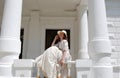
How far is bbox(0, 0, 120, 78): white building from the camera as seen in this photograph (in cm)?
698

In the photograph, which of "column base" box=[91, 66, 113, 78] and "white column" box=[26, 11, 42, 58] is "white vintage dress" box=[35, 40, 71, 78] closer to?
"column base" box=[91, 66, 113, 78]

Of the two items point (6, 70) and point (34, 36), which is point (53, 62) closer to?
point (6, 70)

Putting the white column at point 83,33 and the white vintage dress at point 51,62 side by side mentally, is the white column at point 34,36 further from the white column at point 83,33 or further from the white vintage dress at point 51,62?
the white vintage dress at point 51,62

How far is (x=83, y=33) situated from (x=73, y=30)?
5.50ft

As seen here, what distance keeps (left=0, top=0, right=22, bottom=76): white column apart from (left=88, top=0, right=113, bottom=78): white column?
2.91 metres

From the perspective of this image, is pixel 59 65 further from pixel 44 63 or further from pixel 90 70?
pixel 90 70

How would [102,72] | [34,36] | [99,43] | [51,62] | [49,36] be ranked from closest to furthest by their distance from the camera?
1. [102,72]
2. [51,62]
3. [99,43]
4. [34,36]
5. [49,36]

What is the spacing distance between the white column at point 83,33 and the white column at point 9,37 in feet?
16.5

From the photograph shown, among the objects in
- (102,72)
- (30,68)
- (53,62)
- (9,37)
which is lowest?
(102,72)

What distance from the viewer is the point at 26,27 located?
12961 mm

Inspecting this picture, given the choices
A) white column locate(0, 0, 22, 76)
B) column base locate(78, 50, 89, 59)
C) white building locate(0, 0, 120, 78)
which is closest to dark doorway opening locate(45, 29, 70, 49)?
white building locate(0, 0, 120, 78)

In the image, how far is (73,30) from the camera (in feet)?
43.3

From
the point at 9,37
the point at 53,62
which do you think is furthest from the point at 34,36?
the point at 53,62

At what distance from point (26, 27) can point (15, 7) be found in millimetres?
5541
